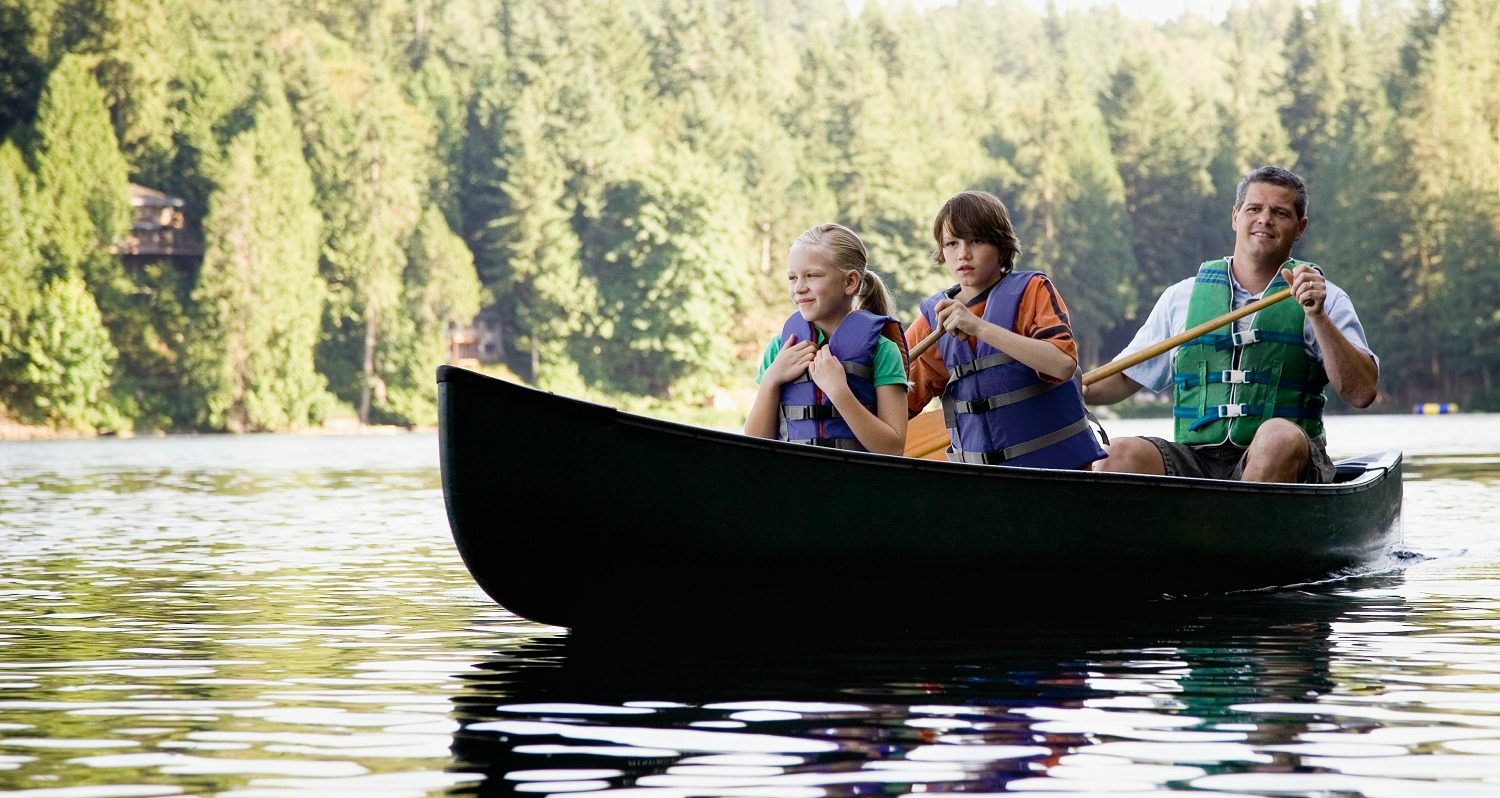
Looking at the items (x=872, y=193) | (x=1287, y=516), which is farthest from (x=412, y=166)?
(x=1287, y=516)

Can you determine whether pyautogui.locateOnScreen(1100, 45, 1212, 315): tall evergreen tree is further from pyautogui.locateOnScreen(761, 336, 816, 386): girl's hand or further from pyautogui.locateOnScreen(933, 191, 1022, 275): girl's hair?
pyautogui.locateOnScreen(761, 336, 816, 386): girl's hand

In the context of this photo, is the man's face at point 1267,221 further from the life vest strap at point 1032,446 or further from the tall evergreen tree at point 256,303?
the tall evergreen tree at point 256,303

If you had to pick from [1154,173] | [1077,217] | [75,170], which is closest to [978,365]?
[75,170]

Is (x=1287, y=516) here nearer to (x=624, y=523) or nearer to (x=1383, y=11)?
(x=624, y=523)

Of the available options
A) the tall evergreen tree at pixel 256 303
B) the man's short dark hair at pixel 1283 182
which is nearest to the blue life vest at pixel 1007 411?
the man's short dark hair at pixel 1283 182

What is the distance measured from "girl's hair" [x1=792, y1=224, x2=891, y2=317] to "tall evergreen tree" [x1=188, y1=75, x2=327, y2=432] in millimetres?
45504

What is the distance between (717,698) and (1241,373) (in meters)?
3.11

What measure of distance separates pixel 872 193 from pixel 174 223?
25914 mm

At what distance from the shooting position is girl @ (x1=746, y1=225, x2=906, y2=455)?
6.17 meters

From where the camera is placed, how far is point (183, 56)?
56.4 m

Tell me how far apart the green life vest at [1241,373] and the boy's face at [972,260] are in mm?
1309

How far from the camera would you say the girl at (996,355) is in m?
6.41

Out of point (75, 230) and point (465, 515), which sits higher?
point (75, 230)

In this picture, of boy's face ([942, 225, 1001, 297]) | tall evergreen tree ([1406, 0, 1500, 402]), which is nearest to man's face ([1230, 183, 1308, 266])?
boy's face ([942, 225, 1001, 297])
